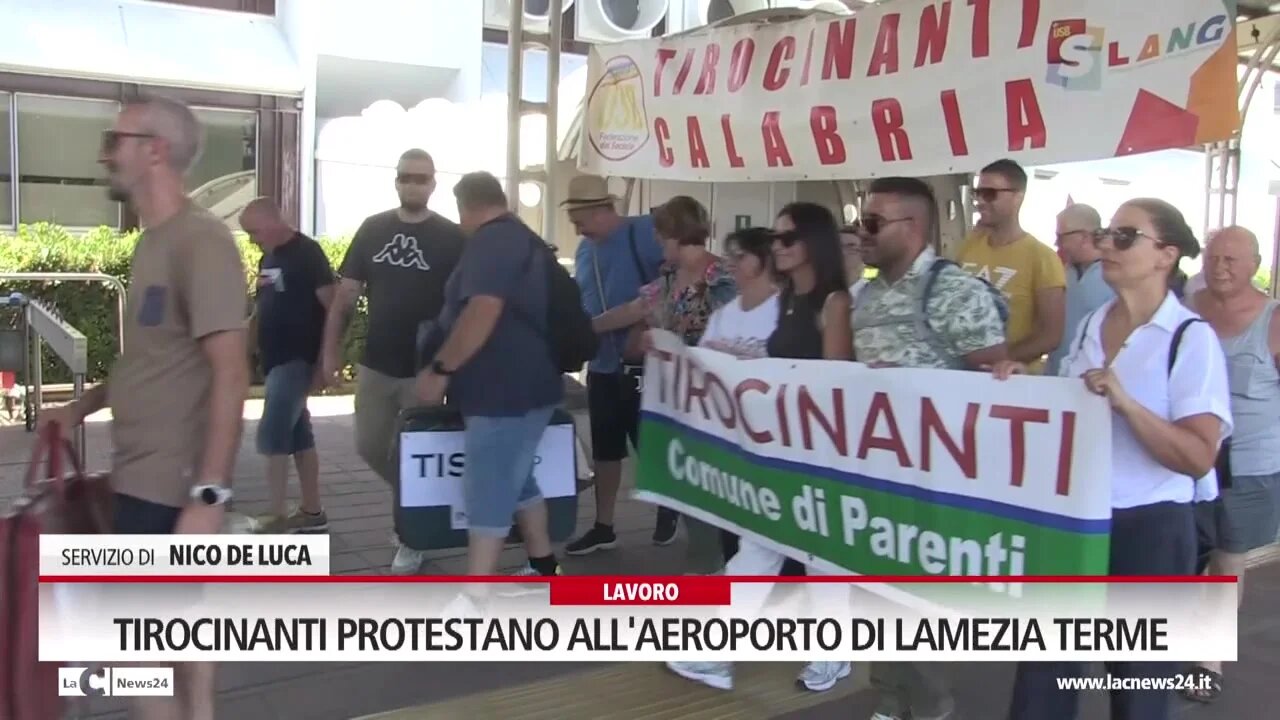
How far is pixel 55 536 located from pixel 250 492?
12.3 ft

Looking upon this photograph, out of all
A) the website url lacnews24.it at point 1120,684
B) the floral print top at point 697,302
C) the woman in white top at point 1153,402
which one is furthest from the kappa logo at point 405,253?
the website url lacnews24.it at point 1120,684

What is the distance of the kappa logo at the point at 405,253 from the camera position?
16.2 feet

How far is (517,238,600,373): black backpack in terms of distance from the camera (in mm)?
4242

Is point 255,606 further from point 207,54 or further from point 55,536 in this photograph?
point 207,54

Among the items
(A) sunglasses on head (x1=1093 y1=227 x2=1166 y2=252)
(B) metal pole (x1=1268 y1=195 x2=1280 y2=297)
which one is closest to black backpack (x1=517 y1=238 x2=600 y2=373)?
(A) sunglasses on head (x1=1093 y1=227 x2=1166 y2=252)

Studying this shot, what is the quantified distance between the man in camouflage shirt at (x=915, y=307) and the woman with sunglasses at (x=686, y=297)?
108cm

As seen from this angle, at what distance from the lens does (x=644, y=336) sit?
14.5ft

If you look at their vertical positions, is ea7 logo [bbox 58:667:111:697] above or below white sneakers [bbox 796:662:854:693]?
above

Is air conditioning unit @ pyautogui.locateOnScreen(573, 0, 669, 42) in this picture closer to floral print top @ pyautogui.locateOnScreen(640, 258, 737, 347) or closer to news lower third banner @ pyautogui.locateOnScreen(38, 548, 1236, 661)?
floral print top @ pyautogui.locateOnScreen(640, 258, 737, 347)

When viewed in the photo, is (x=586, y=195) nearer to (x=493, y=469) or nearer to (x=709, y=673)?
(x=493, y=469)

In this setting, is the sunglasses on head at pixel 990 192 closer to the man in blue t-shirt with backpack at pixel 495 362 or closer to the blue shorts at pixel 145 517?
the man in blue t-shirt with backpack at pixel 495 362

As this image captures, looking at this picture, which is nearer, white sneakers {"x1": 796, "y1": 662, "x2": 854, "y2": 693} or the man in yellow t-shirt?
white sneakers {"x1": 796, "y1": 662, "x2": 854, "y2": 693}

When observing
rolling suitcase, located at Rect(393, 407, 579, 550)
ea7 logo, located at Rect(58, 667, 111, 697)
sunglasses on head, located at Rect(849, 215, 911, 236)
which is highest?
sunglasses on head, located at Rect(849, 215, 911, 236)

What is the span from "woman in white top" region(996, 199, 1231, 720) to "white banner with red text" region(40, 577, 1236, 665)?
11 centimetres
